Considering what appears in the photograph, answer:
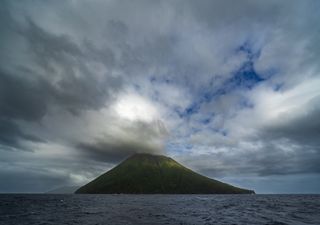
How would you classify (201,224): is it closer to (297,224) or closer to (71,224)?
(297,224)

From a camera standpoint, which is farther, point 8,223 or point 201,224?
point 8,223

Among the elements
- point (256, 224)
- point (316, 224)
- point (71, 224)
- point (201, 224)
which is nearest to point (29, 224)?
point (71, 224)

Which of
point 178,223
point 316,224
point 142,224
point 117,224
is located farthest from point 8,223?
point 316,224

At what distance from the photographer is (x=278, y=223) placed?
4447 cm

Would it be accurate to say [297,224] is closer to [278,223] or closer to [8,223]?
[278,223]

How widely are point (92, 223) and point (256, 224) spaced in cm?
3028

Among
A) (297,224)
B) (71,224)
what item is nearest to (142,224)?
(71,224)

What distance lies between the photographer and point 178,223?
4353 cm

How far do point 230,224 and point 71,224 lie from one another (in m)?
29.0

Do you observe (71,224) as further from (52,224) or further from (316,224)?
(316,224)

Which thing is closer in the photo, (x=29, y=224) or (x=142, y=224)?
(x=142, y=224)

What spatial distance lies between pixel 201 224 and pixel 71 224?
23639 mm

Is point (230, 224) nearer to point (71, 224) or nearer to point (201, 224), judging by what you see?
point (201, 224)

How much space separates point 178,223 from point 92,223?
1598cm
